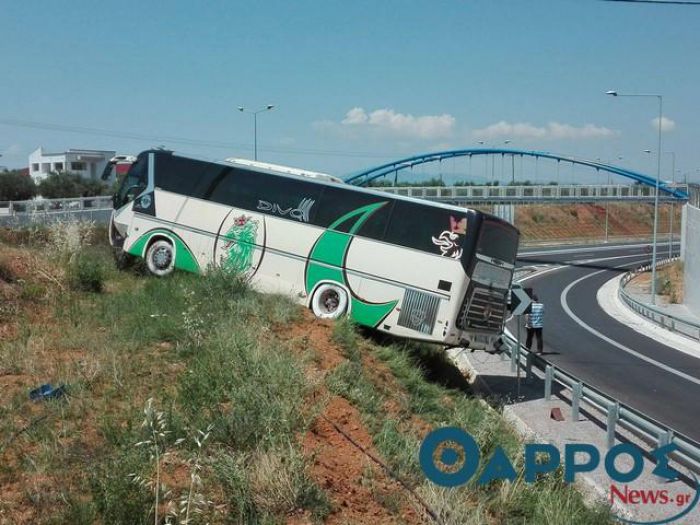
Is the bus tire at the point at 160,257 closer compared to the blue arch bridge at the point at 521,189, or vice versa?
the bus tire at the point at 160,257

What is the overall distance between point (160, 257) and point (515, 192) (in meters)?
57.9

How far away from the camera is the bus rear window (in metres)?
15.4

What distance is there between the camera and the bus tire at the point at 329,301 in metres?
15.9

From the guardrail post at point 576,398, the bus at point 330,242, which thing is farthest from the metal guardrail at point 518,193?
the guardrail post at point 576,398

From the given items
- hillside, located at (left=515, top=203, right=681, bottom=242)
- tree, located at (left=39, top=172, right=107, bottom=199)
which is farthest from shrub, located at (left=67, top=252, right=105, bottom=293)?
hillside, located at (left=515, top=203, right=681, bottom=242)

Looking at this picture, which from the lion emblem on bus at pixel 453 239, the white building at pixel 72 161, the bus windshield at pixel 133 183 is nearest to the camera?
A: the lion emblem on bus at pixel 453 239

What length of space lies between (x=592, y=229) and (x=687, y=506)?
106 metres

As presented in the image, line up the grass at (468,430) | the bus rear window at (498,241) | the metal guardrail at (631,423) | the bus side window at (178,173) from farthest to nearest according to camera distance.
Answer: the bus side window at (178,173)
the bus rear window at (498,241)
the metal guardrail at (631,423)
the grass at (468,430)

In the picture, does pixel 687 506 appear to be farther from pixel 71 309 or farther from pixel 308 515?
pixel 71 309

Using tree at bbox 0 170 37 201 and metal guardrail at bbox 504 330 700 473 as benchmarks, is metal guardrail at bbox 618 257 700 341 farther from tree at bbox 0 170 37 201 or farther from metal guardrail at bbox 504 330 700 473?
tree at bbox 0 170 37 201

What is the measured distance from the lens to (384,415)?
9.97 metres

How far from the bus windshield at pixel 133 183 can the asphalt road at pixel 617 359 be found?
12872 mm

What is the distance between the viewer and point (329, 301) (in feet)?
53.3

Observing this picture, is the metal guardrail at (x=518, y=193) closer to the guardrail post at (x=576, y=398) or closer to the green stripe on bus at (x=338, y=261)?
the green stripe on bus at (x=338, y=261)
